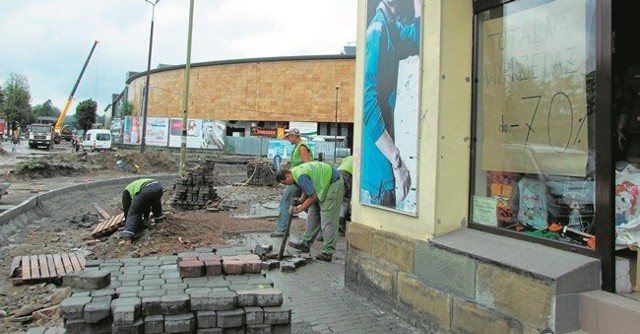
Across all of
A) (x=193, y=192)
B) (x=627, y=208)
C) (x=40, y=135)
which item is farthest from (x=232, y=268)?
(x=40, y=135)

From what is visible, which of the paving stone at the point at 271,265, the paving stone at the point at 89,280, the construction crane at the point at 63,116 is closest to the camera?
the paving stone at the point at 89,280

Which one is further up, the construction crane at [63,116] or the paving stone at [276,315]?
the construction crane at [63,116]

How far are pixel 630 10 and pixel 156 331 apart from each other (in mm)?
3643

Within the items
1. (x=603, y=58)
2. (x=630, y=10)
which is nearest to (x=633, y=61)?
(x=630, y=10)

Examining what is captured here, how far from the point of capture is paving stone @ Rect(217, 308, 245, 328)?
289 centimetres

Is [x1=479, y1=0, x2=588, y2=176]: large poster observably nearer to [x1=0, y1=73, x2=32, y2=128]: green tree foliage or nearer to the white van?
the white van

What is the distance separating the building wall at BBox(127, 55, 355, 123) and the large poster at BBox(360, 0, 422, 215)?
6226 centimetres

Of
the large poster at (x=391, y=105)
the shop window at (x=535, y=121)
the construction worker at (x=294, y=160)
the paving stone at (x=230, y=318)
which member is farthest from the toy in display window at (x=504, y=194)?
the construction worker at (x=294, y=160)

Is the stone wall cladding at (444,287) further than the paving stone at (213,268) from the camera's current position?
No

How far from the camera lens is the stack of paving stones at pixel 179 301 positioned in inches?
108

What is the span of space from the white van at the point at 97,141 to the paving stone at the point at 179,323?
4323 centimetres

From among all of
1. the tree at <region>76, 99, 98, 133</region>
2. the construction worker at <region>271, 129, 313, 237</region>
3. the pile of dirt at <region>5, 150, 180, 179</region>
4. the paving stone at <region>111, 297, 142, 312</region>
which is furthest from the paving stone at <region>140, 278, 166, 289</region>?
the tree at <region>76, 99, 98, 133</region>

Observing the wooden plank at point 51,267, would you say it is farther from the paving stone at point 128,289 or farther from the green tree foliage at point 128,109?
the green tree foliage at point 128,109

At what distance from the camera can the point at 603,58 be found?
9.73ft
